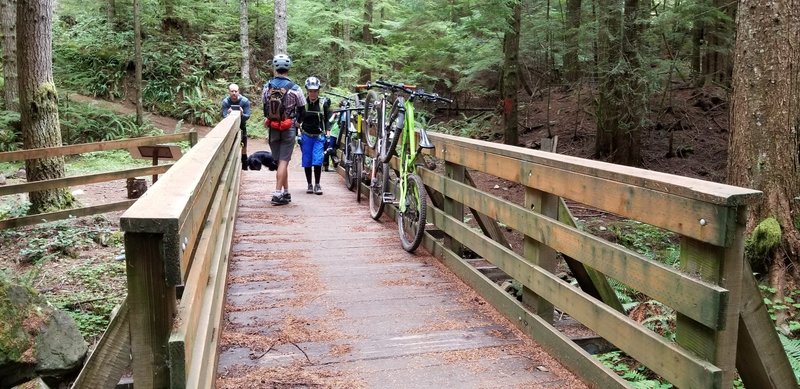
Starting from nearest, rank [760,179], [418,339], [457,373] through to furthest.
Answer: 1. [457,373]
2. [418,339]
3. [760,179]

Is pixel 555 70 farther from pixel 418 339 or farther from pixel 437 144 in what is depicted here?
pixel 418 339

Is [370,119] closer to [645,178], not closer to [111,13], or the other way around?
[645,178]

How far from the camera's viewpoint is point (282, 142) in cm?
830

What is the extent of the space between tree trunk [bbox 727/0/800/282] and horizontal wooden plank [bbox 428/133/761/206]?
328 centimetres

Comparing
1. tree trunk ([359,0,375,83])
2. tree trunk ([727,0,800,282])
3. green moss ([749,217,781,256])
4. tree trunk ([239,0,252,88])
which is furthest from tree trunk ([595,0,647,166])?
tree trunk ([239,0,252,88])

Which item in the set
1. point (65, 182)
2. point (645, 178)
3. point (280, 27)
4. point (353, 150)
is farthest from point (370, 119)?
point (280, 27)

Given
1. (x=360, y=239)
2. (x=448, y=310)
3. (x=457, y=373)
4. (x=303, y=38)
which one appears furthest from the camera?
(x=303, y=38)

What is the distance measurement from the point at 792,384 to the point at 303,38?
82.9 ft

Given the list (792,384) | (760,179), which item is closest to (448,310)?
(792,384)

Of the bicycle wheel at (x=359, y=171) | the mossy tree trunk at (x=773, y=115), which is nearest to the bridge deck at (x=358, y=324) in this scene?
the bicycle wheel at (x=359, y=171)

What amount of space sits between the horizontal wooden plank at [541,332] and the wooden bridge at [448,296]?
13 mm

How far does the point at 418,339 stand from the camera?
3.90 metres

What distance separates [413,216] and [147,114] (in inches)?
772

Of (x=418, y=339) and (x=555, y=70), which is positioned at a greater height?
(x=555, y=70)
